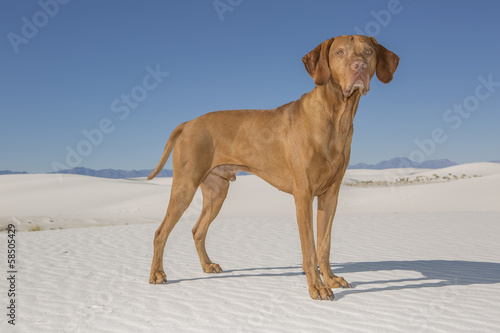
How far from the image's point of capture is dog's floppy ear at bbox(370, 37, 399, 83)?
4.93 m

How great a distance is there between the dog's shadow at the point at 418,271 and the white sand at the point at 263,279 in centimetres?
2

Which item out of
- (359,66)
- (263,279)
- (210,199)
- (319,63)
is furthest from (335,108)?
(263,279)

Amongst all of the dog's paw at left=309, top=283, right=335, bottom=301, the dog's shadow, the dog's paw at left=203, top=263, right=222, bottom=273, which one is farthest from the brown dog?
the dog's shadow

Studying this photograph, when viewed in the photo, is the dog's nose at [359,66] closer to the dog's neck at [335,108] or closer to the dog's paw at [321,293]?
the dog's neck at [335,108]

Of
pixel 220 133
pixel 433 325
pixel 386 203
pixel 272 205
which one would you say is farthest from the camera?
pixel 272 205

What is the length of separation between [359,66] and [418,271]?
352 cm

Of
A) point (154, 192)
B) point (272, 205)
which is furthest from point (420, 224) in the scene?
point (154, 192)

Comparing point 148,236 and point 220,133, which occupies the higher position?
point 220,133

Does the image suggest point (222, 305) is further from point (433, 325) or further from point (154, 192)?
point (154, 192)

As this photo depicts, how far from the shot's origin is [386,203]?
2134 cm

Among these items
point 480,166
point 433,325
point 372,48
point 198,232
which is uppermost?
point 480,166

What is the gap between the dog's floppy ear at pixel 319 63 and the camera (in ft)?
15.6

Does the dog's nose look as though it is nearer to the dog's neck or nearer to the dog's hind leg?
the dog's neck

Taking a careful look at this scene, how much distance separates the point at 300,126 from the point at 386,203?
1744cm
